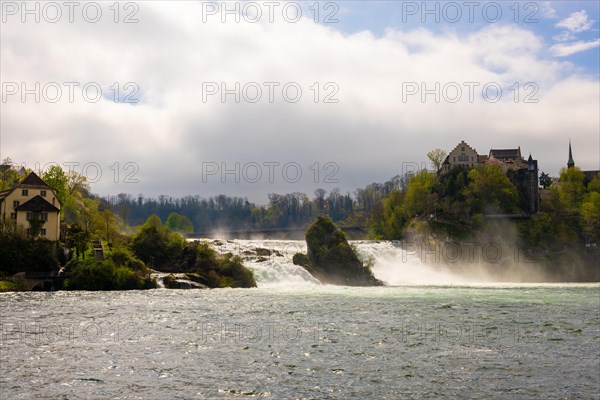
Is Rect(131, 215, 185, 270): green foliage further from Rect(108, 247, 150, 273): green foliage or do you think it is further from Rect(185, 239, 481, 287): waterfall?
Rect(185, 239, 481, 287): waterfall

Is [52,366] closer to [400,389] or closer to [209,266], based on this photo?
[400,389]

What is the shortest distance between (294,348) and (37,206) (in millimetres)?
51928

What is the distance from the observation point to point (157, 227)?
245 ft

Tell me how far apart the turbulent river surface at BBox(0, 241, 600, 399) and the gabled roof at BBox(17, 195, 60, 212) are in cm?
2307

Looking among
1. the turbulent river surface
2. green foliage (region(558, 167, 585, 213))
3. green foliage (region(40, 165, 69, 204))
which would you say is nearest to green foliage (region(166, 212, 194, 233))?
green foliage (region(40, 165, 69, 204))

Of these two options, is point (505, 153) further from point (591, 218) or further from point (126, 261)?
point (126, 261)

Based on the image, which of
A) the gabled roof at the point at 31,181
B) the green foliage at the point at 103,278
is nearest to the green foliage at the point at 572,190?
the green foliage at the point at 103,278

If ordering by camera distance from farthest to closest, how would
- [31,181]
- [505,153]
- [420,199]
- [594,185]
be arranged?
[505,153]
[594,185]
[420,199]
[31,181]

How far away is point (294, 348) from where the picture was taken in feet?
88.8

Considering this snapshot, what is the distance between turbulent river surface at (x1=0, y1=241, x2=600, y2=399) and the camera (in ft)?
65.7

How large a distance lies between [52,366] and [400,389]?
507 inches

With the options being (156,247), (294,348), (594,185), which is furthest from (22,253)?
(594,185)

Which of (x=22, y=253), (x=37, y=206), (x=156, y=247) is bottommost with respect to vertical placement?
(x=22, y=253)

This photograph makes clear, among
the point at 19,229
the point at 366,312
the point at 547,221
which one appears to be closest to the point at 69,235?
the point at 19,229
